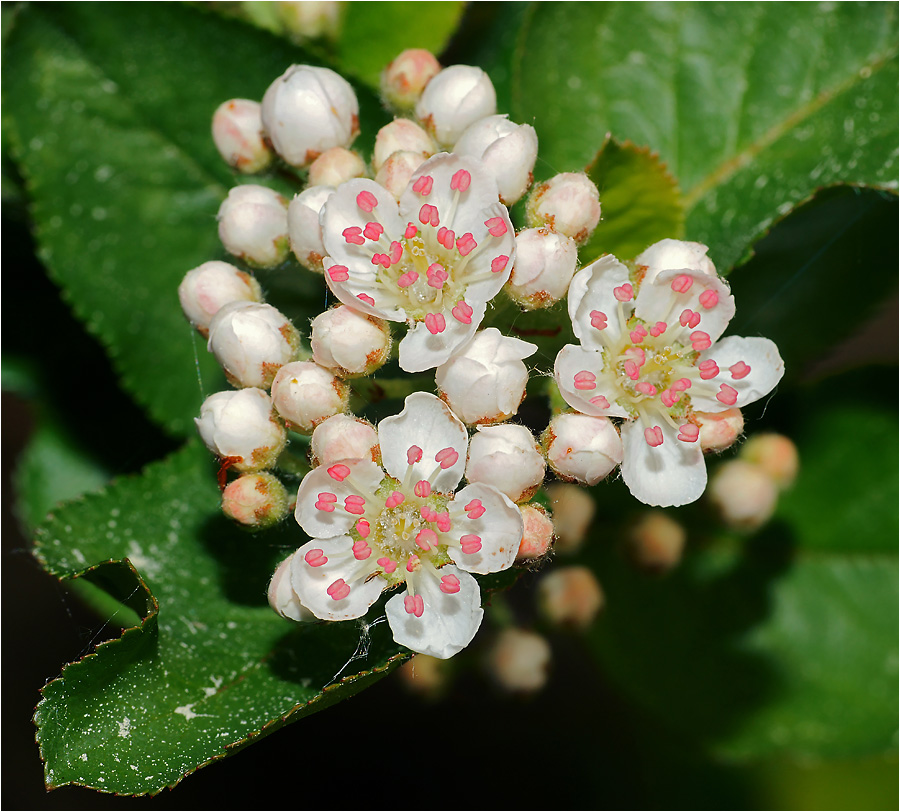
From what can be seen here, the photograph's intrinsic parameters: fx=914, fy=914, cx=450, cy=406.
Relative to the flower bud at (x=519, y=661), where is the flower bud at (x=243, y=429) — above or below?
above

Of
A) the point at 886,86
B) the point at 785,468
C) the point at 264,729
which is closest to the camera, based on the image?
the point at 264,729

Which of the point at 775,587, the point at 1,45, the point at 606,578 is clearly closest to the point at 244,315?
the point at 1,45

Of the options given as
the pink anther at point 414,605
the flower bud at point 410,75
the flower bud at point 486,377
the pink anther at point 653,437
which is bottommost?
the pink anther at point 414,605

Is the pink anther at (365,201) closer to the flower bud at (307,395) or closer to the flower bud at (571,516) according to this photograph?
the flower bud at (307,395)

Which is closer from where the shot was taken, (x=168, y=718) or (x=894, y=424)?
(x=168, y=718)

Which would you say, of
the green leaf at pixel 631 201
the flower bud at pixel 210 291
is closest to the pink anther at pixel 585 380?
the green leaf at pixel 631 201

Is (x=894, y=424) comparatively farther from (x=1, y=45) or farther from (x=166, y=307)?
(x=1, y=45)
